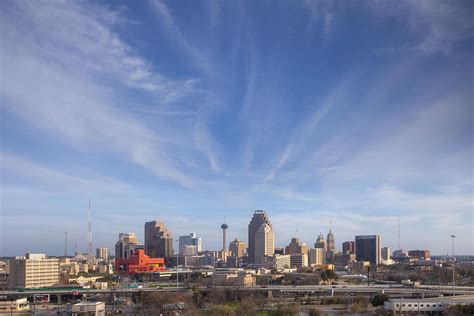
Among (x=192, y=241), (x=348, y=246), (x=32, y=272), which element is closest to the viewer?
(x=32, y=272)

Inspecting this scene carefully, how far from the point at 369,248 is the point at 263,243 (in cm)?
1484

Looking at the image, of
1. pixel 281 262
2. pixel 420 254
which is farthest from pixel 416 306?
pixel 420 254

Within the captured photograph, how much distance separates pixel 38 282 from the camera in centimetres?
3231

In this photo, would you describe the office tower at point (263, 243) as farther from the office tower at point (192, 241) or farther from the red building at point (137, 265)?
the office tower at point (192, 241)

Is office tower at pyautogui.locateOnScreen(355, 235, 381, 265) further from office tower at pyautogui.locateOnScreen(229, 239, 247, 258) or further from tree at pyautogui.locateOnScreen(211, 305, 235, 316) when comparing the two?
tree at pyautogui.locateOnScreen(211, 305, 235, 316)

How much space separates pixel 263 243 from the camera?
60.8 m

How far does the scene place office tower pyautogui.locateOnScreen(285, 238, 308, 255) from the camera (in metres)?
69.2

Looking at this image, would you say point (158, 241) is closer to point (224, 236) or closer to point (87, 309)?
point (224, 236)

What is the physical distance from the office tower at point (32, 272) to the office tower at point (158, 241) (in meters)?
24.5

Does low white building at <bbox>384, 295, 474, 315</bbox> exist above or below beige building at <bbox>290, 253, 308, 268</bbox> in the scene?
above

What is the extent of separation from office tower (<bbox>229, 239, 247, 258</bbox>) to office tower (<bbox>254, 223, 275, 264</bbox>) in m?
14.3

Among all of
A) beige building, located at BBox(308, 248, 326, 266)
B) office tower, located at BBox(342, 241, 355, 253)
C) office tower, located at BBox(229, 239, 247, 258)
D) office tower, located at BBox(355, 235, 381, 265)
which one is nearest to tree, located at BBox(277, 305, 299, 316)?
beige building, located at BBox(308, 248, 326, 266)

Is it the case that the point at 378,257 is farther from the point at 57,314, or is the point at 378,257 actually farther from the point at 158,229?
the point at 57,314

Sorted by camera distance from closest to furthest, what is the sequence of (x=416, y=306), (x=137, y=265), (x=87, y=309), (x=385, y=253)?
1. (x=87, y=309)
2. (x=416, y=306)
3. (x=137, y=265)
4. (x=385, y=253)
